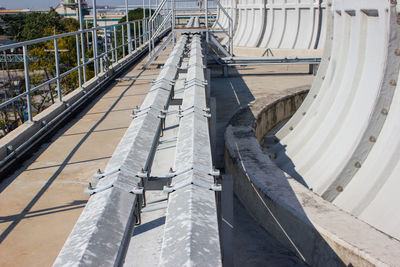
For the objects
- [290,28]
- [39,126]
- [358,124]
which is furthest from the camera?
[290,28]

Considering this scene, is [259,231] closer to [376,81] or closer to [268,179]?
[268,179]

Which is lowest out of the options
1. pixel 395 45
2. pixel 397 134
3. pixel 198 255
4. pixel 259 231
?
pixel 259 231

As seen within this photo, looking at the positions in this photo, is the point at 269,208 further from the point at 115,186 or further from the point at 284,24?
the point at 284,24

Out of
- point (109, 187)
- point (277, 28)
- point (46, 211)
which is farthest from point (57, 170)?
point (277, 28)

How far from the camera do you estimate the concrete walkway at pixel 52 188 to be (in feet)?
10.9

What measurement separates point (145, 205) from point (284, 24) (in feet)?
56.6

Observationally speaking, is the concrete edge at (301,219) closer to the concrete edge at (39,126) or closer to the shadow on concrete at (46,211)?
the shadow on concrete at (46,211)

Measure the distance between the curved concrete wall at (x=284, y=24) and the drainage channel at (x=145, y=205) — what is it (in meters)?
14.8

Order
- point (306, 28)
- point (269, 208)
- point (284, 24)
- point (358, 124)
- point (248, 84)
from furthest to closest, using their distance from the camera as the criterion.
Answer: point (284, 24), point (306, 28), point (248, 84), point (358, 124), point (269, 208)

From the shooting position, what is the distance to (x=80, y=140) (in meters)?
5.85

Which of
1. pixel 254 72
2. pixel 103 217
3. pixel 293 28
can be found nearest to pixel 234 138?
pixel 103 217

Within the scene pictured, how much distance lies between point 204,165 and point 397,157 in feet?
9.89

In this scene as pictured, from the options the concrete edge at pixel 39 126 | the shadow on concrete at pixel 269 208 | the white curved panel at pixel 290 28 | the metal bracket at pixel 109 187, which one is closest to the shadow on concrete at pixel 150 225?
the metal bracket at pixel 109 187

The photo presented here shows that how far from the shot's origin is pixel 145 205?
2.76 m
